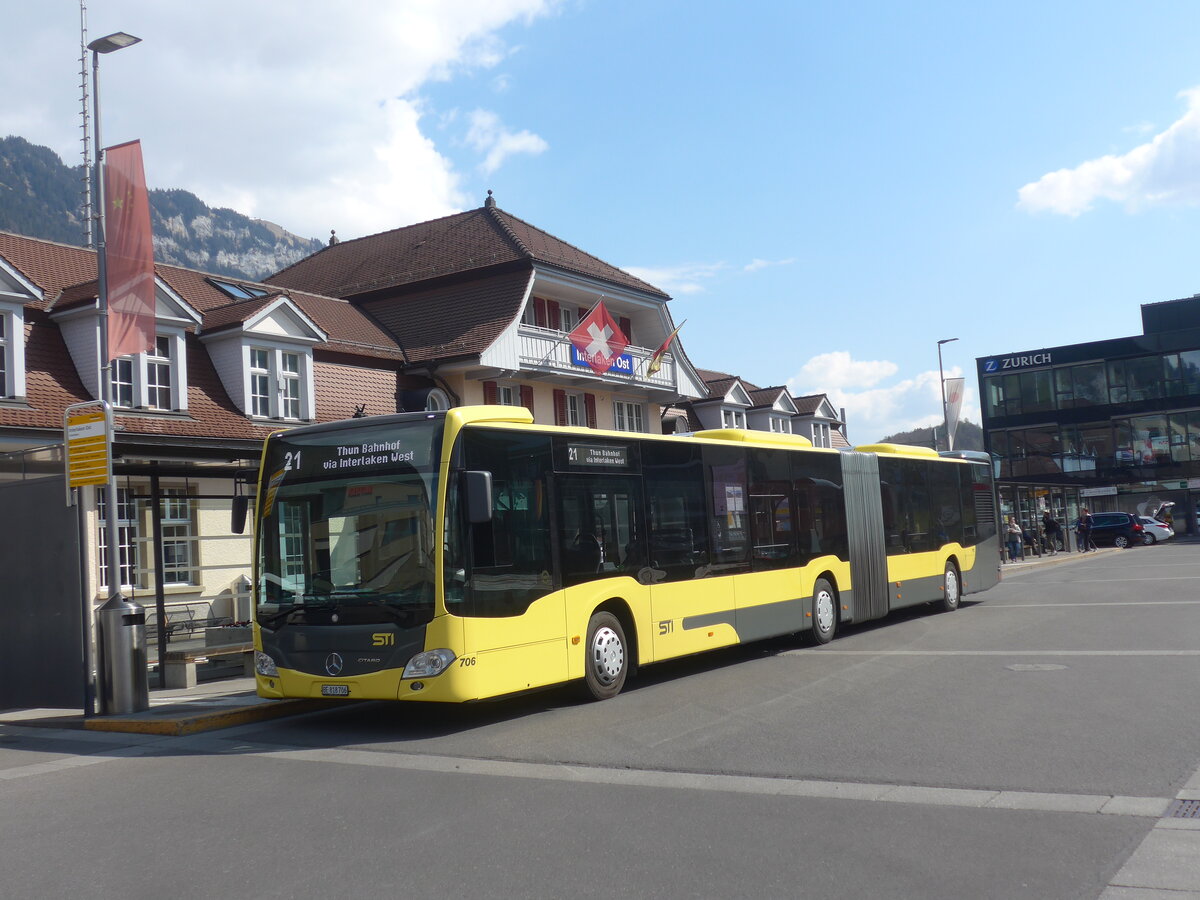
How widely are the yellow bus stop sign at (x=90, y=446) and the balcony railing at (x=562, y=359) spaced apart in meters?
17.8

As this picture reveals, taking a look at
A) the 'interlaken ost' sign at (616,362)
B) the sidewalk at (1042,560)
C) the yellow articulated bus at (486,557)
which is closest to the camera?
the yellow articulated bus at (486,557)

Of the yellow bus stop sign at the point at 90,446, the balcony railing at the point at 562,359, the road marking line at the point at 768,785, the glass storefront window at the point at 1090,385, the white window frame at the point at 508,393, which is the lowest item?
the road marking line at the point at 768,785

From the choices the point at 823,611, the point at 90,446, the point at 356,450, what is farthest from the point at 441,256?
the point at 356,450

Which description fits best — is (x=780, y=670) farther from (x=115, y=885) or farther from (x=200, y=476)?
(x=115, y=885)

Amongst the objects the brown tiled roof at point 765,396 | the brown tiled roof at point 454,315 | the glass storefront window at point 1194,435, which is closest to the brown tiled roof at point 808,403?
the brown tiled roof at point 765,396

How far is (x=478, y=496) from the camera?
10156 millimetres

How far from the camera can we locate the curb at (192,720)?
36.9 feet

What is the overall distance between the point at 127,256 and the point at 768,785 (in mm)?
11081

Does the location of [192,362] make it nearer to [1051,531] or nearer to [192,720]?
[192,720]

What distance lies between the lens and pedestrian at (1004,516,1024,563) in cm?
4400

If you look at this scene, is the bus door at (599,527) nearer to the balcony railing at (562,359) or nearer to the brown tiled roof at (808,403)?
the balcony railing at (562,359)

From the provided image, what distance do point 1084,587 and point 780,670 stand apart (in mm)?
15397

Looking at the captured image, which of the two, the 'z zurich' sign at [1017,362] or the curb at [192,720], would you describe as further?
the 'z zurich' sign at [1017,362]

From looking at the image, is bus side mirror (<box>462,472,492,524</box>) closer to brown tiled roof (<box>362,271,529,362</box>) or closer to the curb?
the curb
